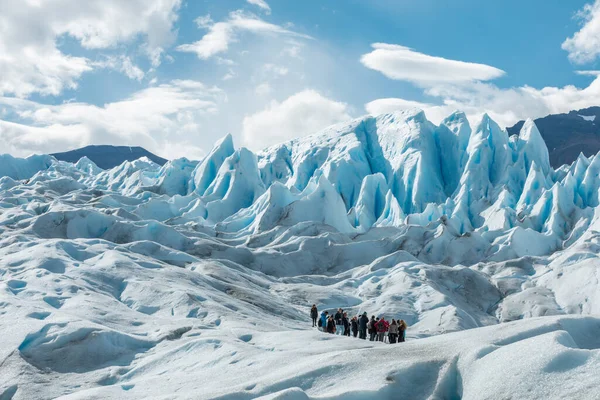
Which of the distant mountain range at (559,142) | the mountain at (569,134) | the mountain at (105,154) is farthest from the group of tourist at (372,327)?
the mountain at (105,154)

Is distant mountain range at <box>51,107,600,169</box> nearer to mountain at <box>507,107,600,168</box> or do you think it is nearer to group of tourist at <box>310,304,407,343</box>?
mountain at <box>507,107,600,168</box>

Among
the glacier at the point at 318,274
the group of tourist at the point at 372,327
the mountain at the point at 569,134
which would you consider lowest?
the group of tourist at the point at 372,327

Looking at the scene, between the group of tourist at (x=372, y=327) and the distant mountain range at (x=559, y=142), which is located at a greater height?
the distant mountain range at (x=559, y=142)

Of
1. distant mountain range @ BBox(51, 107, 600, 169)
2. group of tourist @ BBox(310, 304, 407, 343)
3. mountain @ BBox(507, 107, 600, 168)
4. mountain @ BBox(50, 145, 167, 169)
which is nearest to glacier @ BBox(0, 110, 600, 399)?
group of tourist @ BBox(310, 304, 407, 343)

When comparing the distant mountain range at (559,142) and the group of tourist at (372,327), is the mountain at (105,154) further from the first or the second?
the group of tourist at (372,327)

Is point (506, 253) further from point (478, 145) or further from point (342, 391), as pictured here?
point (342, 391)

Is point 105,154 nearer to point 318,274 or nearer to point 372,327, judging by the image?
point 318,274
